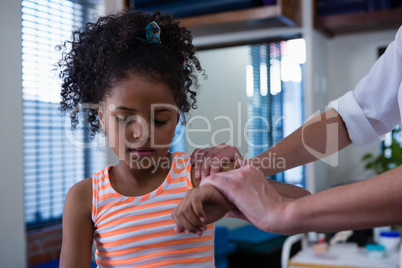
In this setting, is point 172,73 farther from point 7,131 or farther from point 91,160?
point 91,160

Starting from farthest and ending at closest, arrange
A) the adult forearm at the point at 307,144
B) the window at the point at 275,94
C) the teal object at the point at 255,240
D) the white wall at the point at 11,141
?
the teal object at the point at 255,240, the window at the point at 275,94, the white wall at the point at 11,141, the adult forearm at the point at 307,144

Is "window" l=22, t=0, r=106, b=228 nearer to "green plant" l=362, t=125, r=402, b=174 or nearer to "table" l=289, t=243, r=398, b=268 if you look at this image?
"table" l=289, t=243, r=398, b=268

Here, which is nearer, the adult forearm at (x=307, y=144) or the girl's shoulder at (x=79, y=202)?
the girl's shoulder at (x=79, y=202)

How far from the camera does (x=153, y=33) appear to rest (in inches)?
36.6

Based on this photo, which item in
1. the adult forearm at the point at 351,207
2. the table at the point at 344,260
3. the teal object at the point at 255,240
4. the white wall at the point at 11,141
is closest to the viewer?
the adult forearm at the point at 351,207

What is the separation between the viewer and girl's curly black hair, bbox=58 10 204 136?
919 millimetres

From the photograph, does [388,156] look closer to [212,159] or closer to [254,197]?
[212,159]

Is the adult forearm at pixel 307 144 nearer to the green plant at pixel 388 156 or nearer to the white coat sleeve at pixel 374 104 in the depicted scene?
the white coat sleeve at pixel 374 104

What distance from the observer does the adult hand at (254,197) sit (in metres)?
0.65

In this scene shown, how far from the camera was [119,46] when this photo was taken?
3.00 ft

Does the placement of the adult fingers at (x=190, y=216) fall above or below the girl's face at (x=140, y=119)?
below

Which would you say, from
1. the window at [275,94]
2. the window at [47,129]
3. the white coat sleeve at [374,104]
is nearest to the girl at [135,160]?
the white coat sleeve at [374,104]

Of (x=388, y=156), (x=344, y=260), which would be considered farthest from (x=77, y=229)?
(x=388, y=156)

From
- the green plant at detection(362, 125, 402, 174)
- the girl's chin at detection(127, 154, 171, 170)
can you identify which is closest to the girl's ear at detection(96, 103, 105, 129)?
the girl's chin at detection(127, 154, 171, 170)
